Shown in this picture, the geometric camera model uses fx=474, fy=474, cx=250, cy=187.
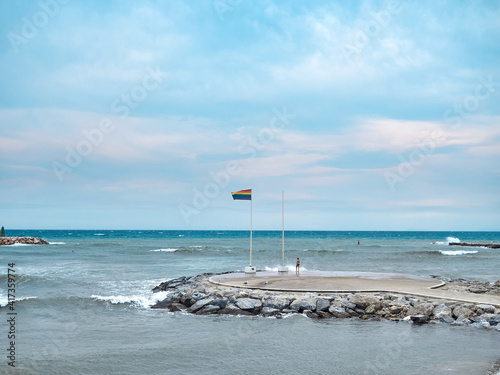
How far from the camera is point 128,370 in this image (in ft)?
42.7

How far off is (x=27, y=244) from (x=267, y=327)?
2992 inches

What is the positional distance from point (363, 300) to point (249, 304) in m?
4.68

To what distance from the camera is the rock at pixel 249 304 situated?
19.4 metres

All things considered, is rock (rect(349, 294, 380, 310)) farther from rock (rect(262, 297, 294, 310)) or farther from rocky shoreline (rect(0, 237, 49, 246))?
rocky shoreline (rect(0, 237, 49, 246))

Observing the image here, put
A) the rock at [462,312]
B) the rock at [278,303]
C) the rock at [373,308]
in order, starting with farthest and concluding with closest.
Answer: the rock at [278,303]
the rock at [373,308]
the rock at [462,312]

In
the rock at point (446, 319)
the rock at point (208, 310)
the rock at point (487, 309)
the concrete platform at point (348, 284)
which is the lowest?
the rock at point (208, 310)

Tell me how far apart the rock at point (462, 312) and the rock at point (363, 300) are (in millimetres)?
2905

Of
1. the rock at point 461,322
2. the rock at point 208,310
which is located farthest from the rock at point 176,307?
the rock at point 461,322

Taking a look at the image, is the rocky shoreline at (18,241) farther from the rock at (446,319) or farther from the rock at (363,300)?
the rock at (446,319)

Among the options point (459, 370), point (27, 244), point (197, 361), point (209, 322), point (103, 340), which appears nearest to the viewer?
point (459, 370)

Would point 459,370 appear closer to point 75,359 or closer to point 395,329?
point 395,329

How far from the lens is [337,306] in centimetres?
1909

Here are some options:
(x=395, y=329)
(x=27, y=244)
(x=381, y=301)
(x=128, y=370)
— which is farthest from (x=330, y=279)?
(x=27, y=244)

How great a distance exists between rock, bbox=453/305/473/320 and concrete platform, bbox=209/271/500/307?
46.6 inches
